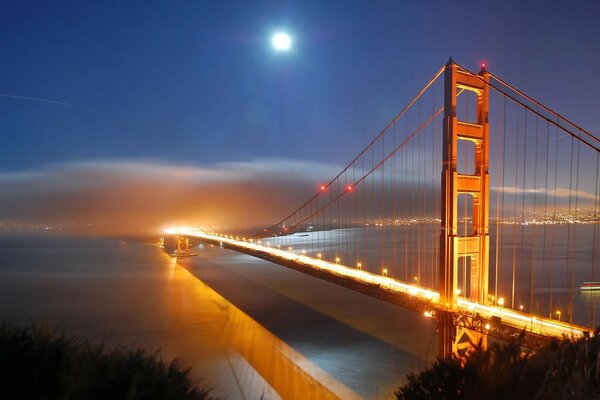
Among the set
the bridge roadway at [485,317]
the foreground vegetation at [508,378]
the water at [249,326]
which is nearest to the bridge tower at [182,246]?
the water at [249,326]

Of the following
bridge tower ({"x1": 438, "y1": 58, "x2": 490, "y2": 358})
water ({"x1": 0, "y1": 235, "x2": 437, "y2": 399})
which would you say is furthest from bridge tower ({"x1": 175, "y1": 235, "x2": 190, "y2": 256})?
bridge tower ({"x1": 438, "y1": 58, "x2": 490, "y2": 358})

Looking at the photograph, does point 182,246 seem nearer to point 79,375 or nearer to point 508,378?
point 79,375

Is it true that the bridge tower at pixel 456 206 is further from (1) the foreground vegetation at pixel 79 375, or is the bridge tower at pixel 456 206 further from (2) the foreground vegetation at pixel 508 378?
(1) the foreground vegetation at pixel 79 375

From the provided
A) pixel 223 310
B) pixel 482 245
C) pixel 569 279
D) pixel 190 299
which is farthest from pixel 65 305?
pixel 569 279

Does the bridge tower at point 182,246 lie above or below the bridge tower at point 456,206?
Result: below

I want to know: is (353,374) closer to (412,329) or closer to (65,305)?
(412,329)

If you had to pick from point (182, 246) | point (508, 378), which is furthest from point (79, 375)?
point (182, 246)
